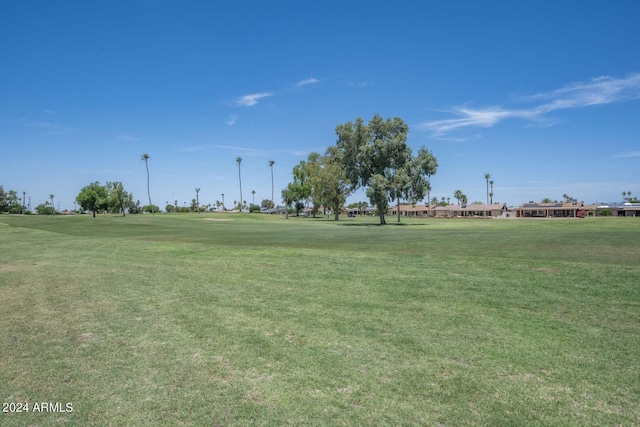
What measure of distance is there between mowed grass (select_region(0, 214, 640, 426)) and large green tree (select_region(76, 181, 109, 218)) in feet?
405

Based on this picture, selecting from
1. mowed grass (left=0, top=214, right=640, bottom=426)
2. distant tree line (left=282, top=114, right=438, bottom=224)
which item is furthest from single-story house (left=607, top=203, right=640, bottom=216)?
mowed grass (left=0, top=214, right=640, bottom=426)

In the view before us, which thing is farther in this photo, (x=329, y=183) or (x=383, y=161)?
(x=329, y=183)

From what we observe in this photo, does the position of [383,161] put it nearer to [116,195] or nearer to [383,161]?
[383,161]

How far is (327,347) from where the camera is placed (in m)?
6.68

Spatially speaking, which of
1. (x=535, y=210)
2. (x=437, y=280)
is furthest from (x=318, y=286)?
(x=535, y=210)

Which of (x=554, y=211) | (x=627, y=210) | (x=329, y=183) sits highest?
(x=329, y=183)

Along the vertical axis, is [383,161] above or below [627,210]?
above

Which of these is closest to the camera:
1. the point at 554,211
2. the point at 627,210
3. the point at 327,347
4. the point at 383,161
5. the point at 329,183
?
the point at 327,347

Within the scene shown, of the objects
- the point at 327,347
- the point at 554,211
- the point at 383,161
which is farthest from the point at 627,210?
the point at 327,347

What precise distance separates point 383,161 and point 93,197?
98.2 metres

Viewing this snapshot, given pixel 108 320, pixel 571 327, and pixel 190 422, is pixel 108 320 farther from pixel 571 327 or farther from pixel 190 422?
pixel 571 327

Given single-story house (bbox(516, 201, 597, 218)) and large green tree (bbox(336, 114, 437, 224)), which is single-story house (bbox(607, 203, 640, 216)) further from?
large green tree (bbox(336, 114, 437, 224))

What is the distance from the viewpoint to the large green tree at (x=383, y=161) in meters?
56.7

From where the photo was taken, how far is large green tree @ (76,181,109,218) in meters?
123
